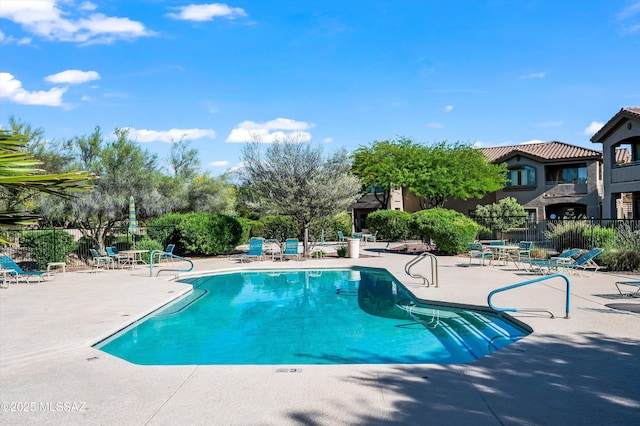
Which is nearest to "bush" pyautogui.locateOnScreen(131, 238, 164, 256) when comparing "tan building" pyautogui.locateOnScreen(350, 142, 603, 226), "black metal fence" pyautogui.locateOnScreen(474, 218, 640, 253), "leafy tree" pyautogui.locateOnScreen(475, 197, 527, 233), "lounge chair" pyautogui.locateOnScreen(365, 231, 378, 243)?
"lounge chair" pyautogui.locateOnScreen(365, 231, 378, 243)

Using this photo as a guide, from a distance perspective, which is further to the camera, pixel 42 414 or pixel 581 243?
pixel 581 243

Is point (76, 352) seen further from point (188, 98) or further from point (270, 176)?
point (188, 98)

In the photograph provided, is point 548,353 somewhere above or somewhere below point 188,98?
below

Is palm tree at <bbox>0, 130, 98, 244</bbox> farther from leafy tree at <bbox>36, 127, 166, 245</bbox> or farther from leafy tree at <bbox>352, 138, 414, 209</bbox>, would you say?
leafy tree at <bbox>352, 138, 414, 209</bbox>

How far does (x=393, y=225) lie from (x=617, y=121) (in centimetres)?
1388

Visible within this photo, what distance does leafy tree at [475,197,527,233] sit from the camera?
29250mm

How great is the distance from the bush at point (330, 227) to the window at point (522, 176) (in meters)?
14.7

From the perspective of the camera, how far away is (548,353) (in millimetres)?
6465

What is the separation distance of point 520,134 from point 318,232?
20897 mm

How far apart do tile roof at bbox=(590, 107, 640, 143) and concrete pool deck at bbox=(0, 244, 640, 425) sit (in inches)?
827

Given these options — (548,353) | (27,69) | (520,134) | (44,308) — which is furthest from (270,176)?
(520,134)

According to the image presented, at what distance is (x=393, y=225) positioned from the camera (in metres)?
29.5

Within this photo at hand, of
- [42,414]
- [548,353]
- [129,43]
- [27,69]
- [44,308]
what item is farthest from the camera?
[129,43]

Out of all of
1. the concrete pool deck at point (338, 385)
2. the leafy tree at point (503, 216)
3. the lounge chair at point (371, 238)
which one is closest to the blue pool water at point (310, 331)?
the concrete pool deck at point (338, 385)
